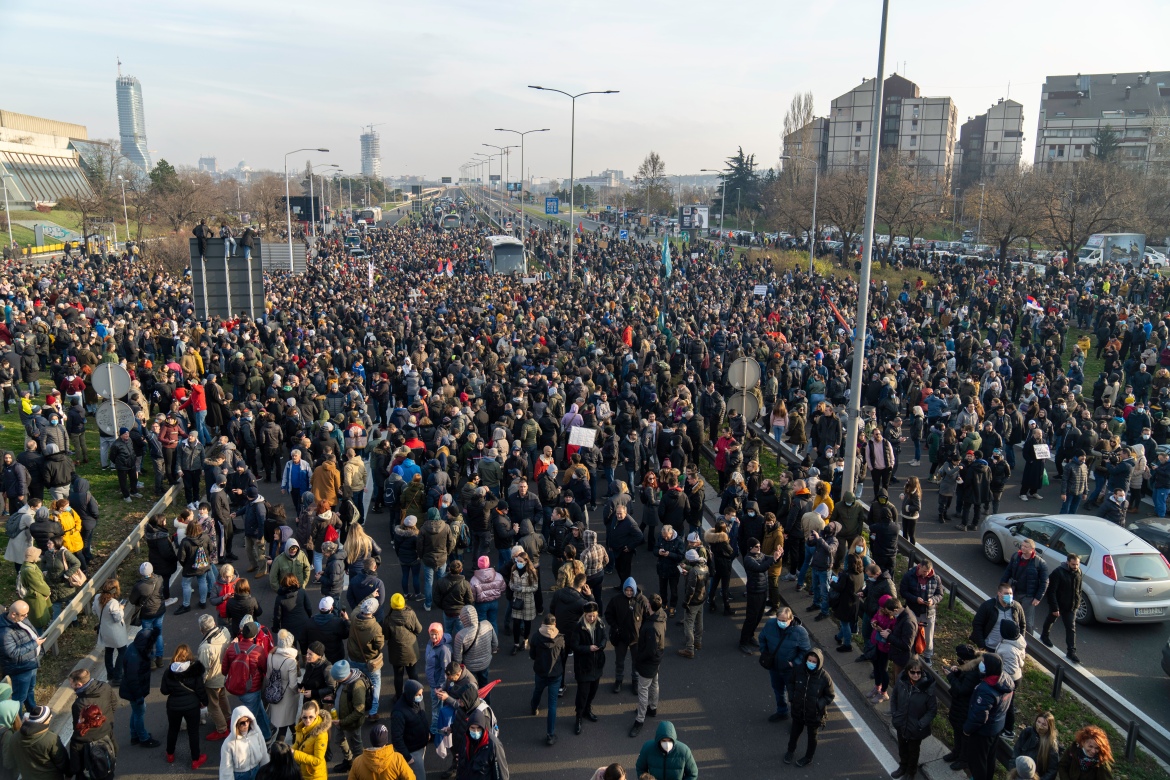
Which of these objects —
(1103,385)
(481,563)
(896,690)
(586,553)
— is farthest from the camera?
(1103,385)

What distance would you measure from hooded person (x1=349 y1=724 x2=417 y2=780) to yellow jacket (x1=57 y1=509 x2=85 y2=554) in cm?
701

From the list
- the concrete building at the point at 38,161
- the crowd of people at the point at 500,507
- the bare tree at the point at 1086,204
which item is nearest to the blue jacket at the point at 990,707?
the crowd of people at the point at 500,507

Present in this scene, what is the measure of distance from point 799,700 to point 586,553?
328 cm

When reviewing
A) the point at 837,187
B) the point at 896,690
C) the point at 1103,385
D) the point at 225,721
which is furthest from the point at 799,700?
the point at 837,187

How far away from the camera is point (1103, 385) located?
19.6 meters

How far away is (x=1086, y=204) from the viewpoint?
140 ft

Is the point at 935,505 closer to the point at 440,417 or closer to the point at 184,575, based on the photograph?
the point at 440,417

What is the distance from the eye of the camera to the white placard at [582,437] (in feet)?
47.7

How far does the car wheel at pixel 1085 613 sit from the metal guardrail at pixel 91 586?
41.1 ft

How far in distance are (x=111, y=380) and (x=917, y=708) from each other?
43.7 ft

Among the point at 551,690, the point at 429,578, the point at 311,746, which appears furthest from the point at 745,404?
the point at 311,746

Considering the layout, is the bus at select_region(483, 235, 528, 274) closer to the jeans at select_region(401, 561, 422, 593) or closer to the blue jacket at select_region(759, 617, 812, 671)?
the jeans at select_region(401, 561, 422, 593)

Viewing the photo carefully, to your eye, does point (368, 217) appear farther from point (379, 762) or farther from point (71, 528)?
point (379, 762)

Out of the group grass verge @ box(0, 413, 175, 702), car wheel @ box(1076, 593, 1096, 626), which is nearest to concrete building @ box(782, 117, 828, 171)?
grass verge @ box(0, 413, 175, 702)
